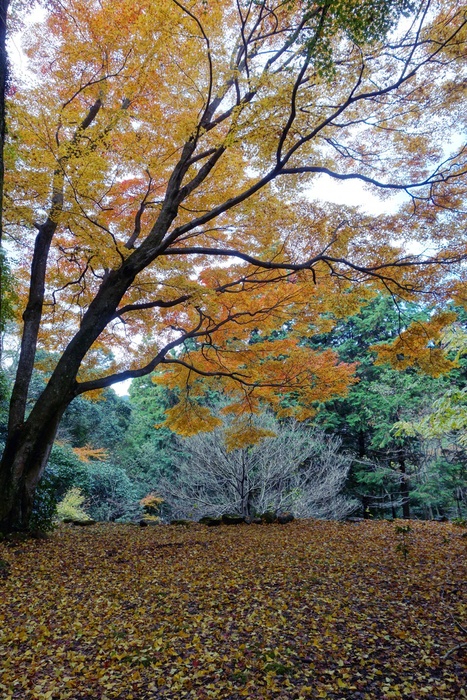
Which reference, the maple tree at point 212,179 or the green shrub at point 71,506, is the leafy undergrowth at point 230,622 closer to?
the maple tree at point 212,179

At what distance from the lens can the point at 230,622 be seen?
120 inches

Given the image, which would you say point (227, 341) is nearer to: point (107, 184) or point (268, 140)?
point (107, 184)

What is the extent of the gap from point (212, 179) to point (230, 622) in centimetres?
519

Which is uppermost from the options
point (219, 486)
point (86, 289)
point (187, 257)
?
point (187, 257)

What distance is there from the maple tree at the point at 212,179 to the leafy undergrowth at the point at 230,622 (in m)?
1.98

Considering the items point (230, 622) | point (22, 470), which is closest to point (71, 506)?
point (22, 470)

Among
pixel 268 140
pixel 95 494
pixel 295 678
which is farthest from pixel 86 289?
pixel 95 494

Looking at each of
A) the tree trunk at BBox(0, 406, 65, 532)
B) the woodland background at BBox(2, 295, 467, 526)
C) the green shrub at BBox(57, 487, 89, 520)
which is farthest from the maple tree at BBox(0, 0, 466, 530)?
the green shrub at BBox(57, 487, 89, 520)

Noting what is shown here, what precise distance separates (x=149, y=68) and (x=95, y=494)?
10554 mm

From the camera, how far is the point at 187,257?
22.5 ft

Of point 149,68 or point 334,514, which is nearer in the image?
point 149,68

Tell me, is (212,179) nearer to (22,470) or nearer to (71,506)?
(22,470)

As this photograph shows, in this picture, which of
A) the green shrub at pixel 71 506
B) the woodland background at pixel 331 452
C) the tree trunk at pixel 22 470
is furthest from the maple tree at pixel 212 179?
the green shrub at pixel 71 506

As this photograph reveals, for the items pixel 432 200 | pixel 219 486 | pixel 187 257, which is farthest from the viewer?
pixel 219 486
